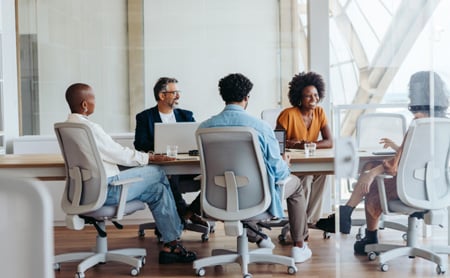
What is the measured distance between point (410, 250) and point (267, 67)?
466 cm

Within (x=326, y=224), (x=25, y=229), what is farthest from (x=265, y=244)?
(x=25, y=229)

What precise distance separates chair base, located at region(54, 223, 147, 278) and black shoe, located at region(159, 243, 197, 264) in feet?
0.44

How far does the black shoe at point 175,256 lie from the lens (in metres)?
4.26

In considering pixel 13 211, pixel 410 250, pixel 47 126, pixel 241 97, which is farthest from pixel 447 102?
pixel 47 126

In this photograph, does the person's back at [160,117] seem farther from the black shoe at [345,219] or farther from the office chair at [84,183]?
the black shoe at [345,219]

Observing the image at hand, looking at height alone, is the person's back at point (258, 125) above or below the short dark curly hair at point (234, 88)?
below

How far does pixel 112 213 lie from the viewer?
3.84 metres

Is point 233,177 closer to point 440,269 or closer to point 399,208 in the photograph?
point 399,208

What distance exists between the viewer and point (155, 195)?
416cm

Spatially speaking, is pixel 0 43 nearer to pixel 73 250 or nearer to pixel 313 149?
pixel 73 250

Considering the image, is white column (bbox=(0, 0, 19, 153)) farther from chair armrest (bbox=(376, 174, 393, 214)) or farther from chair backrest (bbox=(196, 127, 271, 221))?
chair armrest (bbox=(376, 174, 393, 214))

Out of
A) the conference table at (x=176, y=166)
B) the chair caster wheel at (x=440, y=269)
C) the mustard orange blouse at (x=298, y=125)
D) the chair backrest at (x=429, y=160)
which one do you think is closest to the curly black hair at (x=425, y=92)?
the chair backrest at (x=429, y=160)

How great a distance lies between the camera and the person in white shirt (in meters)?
3.80

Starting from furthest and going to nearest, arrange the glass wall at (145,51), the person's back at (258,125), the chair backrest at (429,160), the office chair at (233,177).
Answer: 1. the glass wall at (145,51)
2. the person's back at (258,125)
3. the office chair at (233,177)
4. the chair backrest at (429,160)
